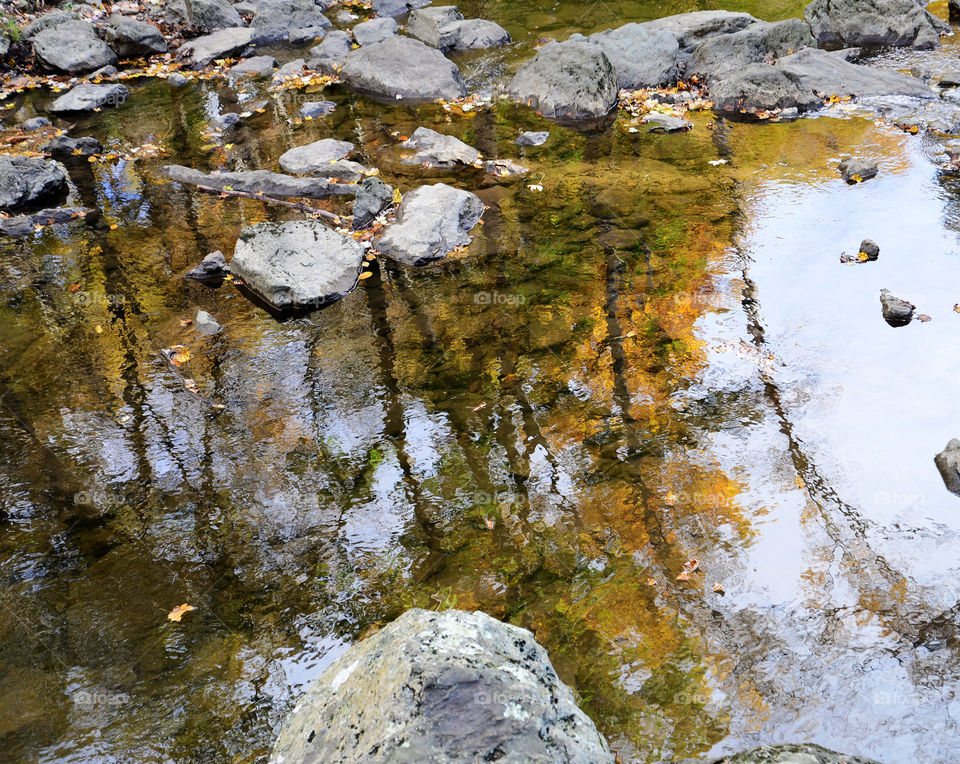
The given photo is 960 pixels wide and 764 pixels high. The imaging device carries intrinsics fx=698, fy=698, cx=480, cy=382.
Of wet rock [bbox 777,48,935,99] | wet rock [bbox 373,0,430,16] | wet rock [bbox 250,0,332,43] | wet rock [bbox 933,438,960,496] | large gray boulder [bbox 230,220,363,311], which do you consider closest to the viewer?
wet rock [bbox 933,438,960,496]

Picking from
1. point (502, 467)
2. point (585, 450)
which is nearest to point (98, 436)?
point (502, 467)

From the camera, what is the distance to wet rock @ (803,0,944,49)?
1123cm

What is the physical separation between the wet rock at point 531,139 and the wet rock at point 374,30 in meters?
5.54

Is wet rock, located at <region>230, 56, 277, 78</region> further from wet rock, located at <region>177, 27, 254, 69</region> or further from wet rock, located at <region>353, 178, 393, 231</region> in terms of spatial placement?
wet rock, located at <region>353, 178, 393, 231</region>

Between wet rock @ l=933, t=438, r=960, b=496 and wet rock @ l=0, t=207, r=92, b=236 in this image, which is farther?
wet rock @ l=0, t=207, r=92, b=236

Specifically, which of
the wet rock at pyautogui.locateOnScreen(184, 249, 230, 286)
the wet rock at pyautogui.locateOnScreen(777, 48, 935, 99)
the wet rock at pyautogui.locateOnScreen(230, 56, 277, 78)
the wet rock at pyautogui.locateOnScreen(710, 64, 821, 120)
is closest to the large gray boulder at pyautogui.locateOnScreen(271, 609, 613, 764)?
the wet rock at pyautogui.locateOnScreen(184, 249, 230, 286)

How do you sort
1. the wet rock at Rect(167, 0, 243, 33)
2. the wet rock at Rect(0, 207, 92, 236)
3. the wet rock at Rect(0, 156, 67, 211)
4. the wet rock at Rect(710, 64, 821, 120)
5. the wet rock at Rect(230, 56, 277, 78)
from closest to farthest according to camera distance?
1. the wet rock at Rect(0, 207, 92, 236)
2. the wet rock at Rect(0, 156, 67, 211)
3. the wet rock at Rect(710, 64, 821, 120)
4. the wet rock at Rect(230, 56, 277, 78)
5. the wet rock at Rect(167, 0, 243, 33)

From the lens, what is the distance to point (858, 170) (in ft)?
25.7

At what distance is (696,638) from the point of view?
3.62m

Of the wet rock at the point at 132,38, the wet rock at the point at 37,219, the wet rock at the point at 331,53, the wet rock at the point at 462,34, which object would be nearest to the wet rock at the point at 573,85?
the wet rock at the point at 462,34

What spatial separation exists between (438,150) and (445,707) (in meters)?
8.10

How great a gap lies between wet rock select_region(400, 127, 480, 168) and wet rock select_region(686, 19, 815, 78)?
13.8 feet

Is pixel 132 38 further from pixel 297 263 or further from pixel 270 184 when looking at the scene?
pixel 297 263

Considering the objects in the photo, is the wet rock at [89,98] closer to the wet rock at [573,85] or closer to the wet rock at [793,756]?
the wet rock at [573,85]
